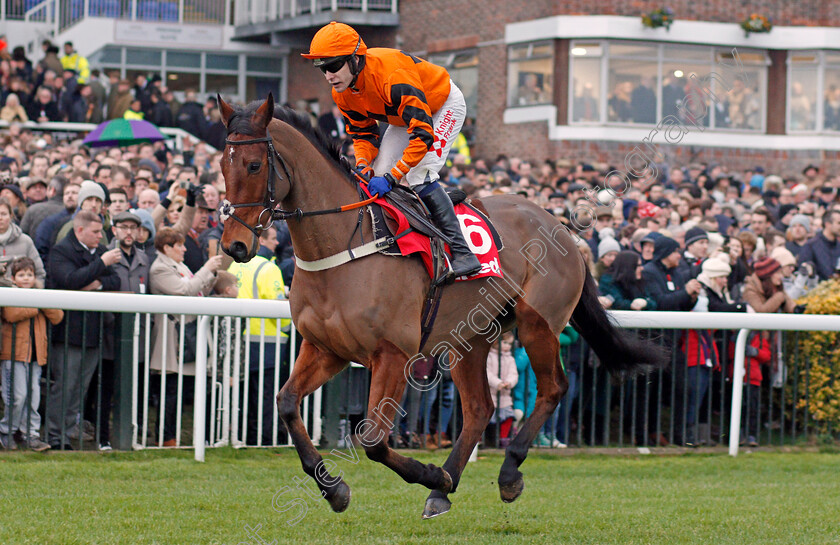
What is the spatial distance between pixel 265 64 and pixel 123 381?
765 inches

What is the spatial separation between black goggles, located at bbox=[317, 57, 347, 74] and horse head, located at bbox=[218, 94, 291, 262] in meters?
0.39

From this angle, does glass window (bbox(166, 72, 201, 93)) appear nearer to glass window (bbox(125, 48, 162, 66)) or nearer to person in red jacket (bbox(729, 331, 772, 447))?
glass window (bbox(125, 48, 162, 66))

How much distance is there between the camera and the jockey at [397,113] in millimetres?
4863

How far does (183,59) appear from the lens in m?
24.2

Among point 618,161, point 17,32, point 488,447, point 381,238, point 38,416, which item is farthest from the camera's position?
point 17,32

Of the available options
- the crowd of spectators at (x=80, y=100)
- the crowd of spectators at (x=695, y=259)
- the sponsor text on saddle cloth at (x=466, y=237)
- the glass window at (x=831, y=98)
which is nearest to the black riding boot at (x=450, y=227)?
the sponsor text on saddle cloth at (x=466, y=237)

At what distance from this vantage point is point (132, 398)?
6633mm

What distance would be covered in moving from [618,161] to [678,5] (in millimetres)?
3113

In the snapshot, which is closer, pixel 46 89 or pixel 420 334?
pixel 420 334

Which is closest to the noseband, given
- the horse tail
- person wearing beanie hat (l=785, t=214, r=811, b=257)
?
the horse tail

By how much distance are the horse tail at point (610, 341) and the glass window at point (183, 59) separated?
19.3 metres

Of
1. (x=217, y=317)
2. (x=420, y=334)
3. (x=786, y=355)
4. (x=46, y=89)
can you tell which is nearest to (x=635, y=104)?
(x=46, y=89)

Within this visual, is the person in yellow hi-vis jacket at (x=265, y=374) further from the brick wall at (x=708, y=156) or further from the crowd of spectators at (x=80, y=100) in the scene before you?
the brick wall at (x=708, y=156)

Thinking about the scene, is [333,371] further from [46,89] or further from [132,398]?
[46,89]
